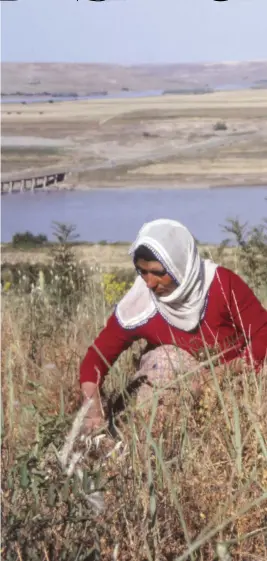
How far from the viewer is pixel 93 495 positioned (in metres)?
2.28

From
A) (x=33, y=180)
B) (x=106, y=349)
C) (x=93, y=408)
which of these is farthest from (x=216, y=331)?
(x=33, y=180)

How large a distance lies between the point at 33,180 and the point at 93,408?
836cm

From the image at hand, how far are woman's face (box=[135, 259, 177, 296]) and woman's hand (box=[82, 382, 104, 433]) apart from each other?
0.38 meters

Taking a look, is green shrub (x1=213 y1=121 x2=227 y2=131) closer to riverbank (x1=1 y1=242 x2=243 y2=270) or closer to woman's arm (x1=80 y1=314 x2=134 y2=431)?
riverbank (x1=1 y1=242 x2=243 y2=270)

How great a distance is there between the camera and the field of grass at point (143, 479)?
2.42 meters

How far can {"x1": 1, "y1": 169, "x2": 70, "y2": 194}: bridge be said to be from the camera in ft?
37.8

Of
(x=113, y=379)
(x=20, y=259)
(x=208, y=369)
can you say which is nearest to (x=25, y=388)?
(x=113, y=379)

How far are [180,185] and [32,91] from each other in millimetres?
1520

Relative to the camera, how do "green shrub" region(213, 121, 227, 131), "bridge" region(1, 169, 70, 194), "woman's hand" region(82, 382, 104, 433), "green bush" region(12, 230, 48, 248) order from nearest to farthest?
"woman's hand" region(82, 382, 104, 433)
"green shrub" region(213, 121, 227, 131)
"bridge" region(1, 169, 70, 194)
"green bush" region(12, 230, 48, 248)

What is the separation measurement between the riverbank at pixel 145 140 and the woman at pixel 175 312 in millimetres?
5456

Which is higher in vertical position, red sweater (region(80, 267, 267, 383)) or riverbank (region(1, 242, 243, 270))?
red sweater (region(80, 267, 267, 383))

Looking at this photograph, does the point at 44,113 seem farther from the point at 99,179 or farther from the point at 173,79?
the point at 173,79

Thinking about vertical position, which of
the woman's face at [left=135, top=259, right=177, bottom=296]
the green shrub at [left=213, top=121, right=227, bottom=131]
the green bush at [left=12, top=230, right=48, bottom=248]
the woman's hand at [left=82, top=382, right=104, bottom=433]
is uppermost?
the woman's face at [left=135, top=259, right=177, bottom=296]

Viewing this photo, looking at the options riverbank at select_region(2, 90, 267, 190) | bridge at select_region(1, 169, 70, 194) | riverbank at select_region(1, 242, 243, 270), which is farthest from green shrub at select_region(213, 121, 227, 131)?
bridge at select_region(1, 169, 70, 194)
